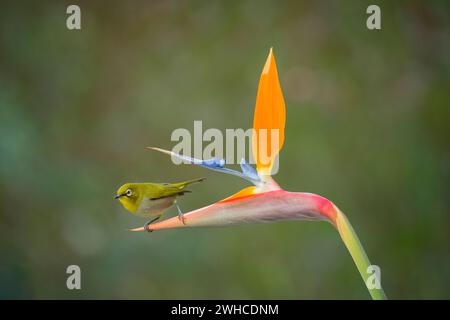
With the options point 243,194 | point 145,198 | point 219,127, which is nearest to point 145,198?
point 145,198

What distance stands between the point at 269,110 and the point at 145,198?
0.24 m

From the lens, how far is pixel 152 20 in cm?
188

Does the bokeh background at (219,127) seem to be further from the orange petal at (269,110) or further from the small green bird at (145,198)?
the orange petal at (269,110)

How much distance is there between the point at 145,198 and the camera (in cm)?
89

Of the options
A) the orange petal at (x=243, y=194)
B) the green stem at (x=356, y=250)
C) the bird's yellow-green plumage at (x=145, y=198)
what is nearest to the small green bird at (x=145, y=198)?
the bird's yellow-green plumage at (x=145, y=198)

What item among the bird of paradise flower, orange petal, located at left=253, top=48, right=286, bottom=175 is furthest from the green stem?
orange petal, located at left=253, top=48, right=286, bottom=175

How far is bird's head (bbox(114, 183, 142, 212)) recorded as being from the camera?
2.88 ft

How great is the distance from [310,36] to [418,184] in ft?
1.81

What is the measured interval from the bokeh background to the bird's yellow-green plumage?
0.83m

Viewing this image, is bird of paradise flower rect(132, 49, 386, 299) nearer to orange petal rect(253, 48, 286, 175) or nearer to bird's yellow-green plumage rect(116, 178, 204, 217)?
orange petal rect(253, 48, 286, 175)

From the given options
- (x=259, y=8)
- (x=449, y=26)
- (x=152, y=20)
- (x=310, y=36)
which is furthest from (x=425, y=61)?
(x=152, y=20)

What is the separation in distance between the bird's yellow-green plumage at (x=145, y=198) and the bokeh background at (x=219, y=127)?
0.83 m

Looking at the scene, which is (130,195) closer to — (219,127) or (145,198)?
(145,198)
